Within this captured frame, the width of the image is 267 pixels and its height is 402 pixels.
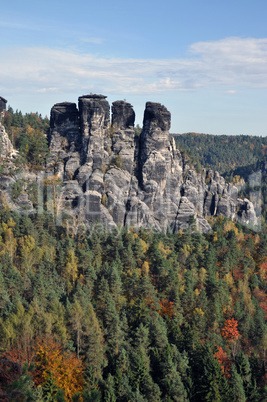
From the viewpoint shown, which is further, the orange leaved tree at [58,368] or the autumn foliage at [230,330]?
the autumn foliage at [230,330]

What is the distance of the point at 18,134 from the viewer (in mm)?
98312

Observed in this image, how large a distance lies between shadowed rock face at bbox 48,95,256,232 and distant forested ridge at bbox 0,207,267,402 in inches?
383

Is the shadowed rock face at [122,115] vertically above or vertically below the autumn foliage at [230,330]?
above

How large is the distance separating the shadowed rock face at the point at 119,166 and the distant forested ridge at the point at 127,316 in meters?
9.73

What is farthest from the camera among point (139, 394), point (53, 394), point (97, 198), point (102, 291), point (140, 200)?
point (140, 200)

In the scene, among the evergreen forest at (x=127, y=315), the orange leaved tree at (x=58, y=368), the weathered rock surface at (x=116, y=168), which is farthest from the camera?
the weathered rock surface at (x=116, y=168)

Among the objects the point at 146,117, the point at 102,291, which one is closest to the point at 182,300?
the point at 102,291

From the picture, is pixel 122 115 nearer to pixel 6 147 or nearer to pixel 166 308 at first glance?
pixel 6 147

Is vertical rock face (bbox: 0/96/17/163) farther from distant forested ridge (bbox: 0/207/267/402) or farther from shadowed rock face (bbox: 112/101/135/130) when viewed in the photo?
shadowed rock face (bbox: 112/101/135/130)

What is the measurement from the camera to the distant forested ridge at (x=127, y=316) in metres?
42.6

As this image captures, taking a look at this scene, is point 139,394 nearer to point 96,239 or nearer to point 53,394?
point 53,394

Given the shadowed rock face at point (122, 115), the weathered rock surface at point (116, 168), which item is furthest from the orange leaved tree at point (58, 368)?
the shadowed rock face at point (122, 115)

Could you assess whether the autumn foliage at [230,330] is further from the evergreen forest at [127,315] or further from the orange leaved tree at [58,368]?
the orange leaved tree at [58,368]

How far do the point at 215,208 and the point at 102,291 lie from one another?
6831 centimetres
